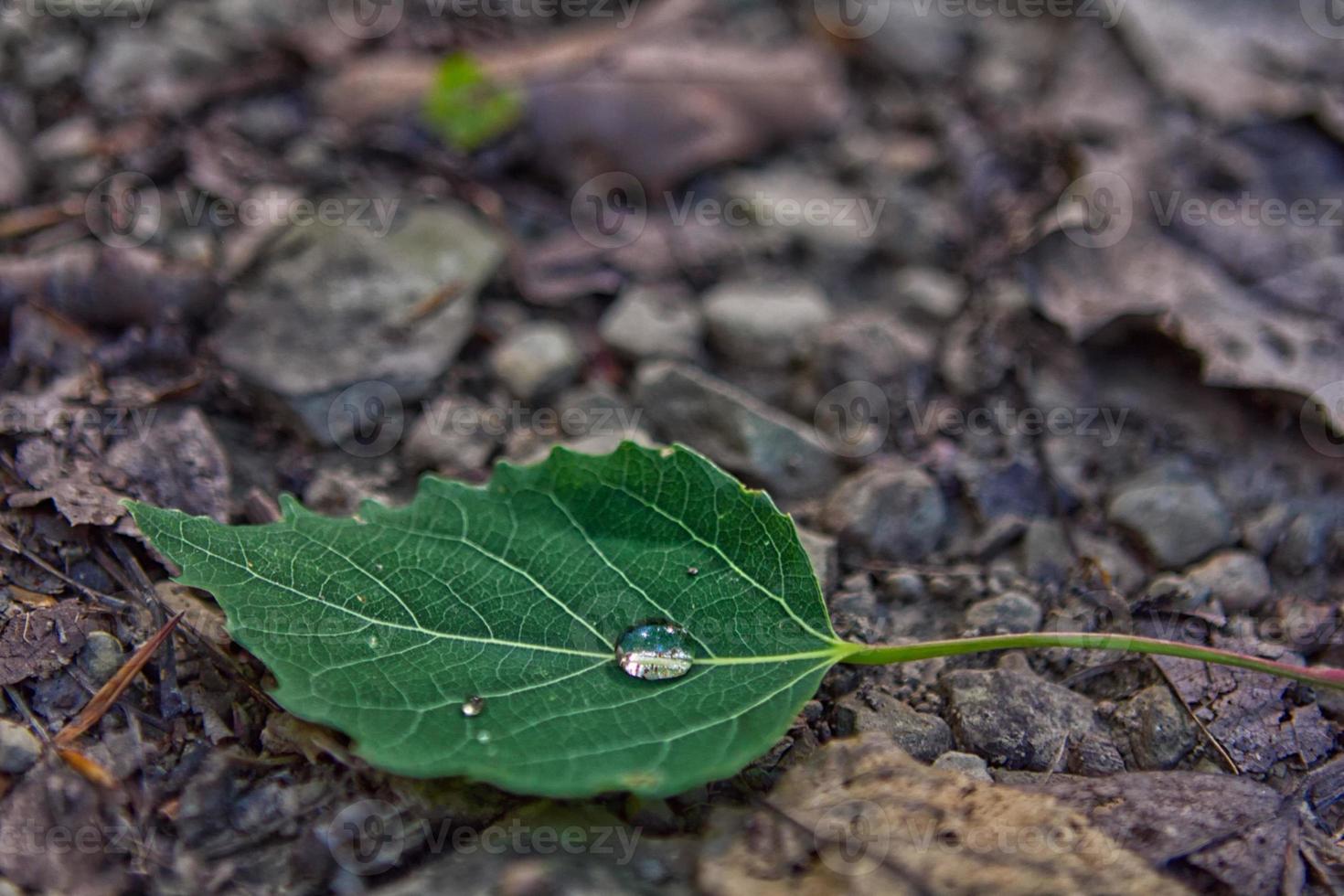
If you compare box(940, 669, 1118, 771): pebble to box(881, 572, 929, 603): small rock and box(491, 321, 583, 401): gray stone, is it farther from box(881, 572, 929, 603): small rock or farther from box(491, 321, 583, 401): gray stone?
box(491, 321, 583, 401): gray stone

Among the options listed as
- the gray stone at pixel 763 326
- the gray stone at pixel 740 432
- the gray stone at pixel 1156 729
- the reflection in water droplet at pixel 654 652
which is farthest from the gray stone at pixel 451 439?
the gray stone at pixel 1156 729

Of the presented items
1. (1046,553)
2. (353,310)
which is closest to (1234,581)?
(1046,553)

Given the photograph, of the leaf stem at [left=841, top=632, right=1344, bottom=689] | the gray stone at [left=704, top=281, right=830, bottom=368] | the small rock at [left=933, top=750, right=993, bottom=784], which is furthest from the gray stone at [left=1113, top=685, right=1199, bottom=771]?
the gray stone at [left=704, top=281, right=830, bottom=368]

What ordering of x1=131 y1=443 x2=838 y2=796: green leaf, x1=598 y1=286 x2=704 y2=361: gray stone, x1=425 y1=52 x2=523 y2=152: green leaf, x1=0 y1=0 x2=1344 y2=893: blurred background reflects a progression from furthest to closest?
x1=425 y1=52 x2=523 y2=152: green leaf
x1=598 y1=286 x2=704 y2=361: gray stone
x1=0 y1=0 x2=1344 y2=893: blurred background
x1=131 y1=443 x2=838 y2=796: green leaf

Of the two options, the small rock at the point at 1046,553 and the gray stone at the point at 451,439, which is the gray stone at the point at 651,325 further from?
the small rock at the point at 1046,553

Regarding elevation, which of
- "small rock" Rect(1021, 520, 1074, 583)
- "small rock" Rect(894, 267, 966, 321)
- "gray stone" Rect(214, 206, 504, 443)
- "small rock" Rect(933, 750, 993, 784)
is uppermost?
"gray stone" Rect(214, 206, 504, 443)

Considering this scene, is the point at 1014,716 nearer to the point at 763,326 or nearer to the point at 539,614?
the point at 539,614
